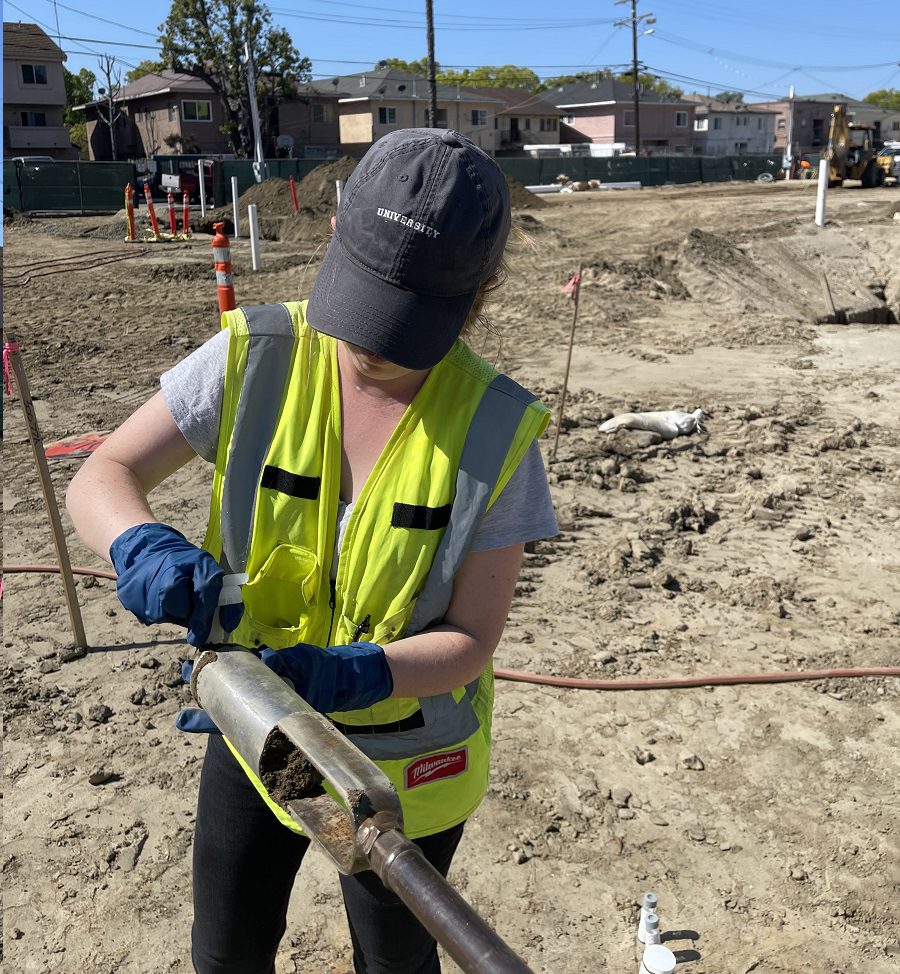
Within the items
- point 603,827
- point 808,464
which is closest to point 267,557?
point 603,827

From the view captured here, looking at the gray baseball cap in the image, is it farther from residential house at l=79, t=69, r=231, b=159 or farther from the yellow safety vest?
residential house at l=79, t=69, r=231, b=159

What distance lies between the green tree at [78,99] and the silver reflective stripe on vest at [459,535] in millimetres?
70696

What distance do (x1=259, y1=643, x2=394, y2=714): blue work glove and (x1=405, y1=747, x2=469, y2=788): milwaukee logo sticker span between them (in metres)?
0.24

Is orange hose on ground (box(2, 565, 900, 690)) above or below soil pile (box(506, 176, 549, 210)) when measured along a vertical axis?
below

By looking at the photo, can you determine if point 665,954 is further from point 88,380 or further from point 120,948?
point 88,380

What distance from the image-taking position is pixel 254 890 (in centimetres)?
176

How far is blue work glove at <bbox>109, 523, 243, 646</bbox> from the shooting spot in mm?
1391

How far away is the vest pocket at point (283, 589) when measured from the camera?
158 cm

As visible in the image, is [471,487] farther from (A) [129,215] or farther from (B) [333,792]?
(A) [129,215]

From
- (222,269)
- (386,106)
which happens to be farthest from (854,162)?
(386,106)

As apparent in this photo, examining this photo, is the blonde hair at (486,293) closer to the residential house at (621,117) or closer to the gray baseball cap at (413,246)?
the gray baseball cap at (413,246)

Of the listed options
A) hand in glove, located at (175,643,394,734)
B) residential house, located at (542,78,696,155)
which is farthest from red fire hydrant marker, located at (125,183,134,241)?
residential house, located at (542,78,696,155)

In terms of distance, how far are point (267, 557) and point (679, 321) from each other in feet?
37.6

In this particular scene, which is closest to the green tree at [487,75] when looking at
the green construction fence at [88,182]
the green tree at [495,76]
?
the green tree at [495,76]
